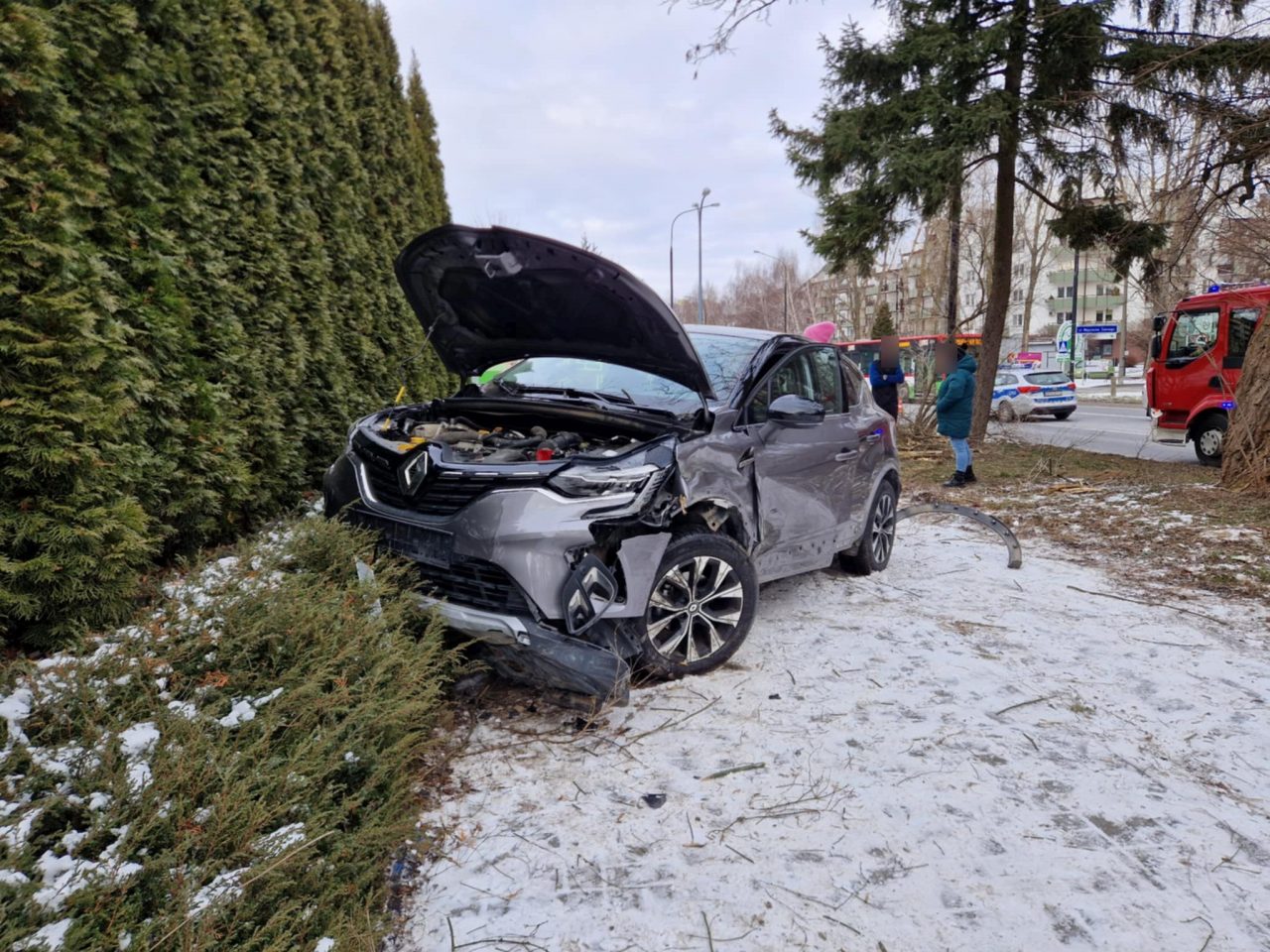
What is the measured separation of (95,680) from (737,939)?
2.06m

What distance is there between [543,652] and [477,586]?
398mm

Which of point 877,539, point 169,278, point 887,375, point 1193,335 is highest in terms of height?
point 169,278

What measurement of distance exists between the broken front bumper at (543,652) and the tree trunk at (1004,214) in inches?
429

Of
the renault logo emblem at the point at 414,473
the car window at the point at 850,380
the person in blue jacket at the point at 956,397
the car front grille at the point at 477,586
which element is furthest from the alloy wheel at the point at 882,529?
the person in blue jacket at the point at 956,397

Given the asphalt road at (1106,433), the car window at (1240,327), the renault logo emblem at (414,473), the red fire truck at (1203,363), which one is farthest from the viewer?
the asphalt road at (1106,433)

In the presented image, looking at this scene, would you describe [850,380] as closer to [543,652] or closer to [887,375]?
[543,652]

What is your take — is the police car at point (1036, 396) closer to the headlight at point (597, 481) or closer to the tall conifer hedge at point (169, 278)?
the tall conifer hedge at point (169, 278)

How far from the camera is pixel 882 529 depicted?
18.3 feet

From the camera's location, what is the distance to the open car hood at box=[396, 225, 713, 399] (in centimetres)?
347

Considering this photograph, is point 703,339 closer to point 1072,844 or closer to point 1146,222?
point 1072,844

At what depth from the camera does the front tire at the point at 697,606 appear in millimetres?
3359

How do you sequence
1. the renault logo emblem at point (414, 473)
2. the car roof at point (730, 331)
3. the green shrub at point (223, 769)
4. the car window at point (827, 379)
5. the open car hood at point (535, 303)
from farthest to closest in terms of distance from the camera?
the car window at point (827, 379) → the car roof at point (730, 331) → the open car hood at point (535, 303) → the renault logo emblem at point (414, 473) → the green shrub at point (223, 769)

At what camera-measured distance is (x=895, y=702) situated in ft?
11.2

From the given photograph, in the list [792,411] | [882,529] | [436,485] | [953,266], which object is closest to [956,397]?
[882,529]
